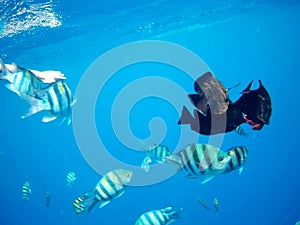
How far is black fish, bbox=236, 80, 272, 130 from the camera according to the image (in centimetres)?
229

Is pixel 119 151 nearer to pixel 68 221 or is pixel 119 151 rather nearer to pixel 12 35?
pixel 68 221

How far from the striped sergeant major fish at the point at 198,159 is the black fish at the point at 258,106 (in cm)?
146

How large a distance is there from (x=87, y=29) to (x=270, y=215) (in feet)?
79.3

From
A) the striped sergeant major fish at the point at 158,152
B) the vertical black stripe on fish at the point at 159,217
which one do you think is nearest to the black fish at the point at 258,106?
the striped sergeant major fish at the point at 158,152

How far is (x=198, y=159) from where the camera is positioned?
12.2 feet

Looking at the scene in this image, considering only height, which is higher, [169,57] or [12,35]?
[169,57]

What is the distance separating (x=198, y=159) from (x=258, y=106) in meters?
1.57

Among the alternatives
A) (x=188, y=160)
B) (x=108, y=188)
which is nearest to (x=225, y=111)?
(x=188, y=160)

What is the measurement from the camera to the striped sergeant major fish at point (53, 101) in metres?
3.74

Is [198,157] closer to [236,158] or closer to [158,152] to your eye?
[236,158]

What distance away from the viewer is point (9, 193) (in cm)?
4800

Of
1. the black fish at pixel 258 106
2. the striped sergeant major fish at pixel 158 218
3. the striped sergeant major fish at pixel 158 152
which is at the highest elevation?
the striped sergeant major fish at pixel 158 152

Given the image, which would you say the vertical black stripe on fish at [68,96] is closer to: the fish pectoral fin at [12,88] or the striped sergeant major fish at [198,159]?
the fish pectoral fin at [12,88]

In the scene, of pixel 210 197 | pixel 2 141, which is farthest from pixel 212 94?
pixel 2 141
